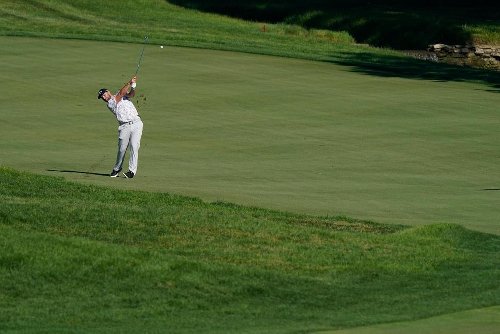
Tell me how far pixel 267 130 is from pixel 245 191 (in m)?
6.87

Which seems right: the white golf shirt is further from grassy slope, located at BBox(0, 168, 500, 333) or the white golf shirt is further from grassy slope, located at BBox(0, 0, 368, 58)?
grassy slope, located at BBox(0, 0, 368, 58)

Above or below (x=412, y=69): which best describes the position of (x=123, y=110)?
above

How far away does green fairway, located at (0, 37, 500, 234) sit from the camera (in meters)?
20.7

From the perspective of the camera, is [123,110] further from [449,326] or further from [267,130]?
[449,326]

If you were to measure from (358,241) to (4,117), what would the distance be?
13.2 m

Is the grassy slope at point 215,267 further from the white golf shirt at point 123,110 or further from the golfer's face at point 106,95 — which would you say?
the white golf shirt at point 123,110

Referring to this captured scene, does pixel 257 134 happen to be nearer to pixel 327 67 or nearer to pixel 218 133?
pixel 218 133

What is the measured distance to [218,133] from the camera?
26.6 m

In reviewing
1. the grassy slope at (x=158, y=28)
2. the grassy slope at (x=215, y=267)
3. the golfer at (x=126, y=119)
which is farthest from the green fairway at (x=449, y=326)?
the grassy slope at (x=158, y=28)

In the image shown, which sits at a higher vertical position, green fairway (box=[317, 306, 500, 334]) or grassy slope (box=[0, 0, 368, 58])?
green fairway (box=[317, 306, 500, 334])

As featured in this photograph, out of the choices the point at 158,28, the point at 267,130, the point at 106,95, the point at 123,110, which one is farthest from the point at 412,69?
the point at 106,95

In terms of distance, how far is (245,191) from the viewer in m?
20.5

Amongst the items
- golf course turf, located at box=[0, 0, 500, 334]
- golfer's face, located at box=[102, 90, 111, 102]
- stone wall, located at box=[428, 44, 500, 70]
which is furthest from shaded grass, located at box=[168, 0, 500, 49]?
golfer's face, located at box=[102, 90, 111, 102]

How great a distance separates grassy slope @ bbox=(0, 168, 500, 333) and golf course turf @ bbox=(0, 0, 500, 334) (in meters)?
0.03
